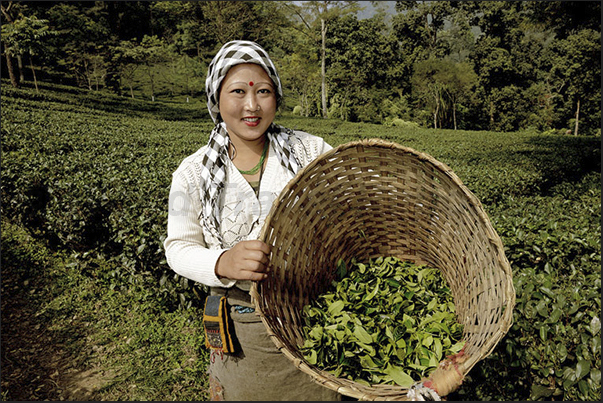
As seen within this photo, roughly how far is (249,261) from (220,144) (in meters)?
0.61

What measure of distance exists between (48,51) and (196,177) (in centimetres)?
2492

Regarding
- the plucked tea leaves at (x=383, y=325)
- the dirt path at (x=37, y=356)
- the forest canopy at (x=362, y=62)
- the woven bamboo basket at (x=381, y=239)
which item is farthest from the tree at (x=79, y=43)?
the plucked tea leaves at (x=383, y=325)

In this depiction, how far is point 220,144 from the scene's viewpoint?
64.1 inches

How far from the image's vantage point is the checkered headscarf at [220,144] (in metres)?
1.52

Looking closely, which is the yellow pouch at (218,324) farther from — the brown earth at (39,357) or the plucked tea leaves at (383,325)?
the brown earth at (39,357)

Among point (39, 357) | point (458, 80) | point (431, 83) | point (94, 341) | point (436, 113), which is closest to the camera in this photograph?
point (39, 357)

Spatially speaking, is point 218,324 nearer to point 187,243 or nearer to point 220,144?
point 187,243

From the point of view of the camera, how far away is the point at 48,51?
2102cm

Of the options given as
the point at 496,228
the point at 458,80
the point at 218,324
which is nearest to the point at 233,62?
the point at 218,324

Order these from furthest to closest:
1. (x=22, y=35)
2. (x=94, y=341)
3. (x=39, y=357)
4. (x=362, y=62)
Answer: (x=362, y=62) → (x=22, y=35) → (x=94, y=341) → (x=39, y=357)

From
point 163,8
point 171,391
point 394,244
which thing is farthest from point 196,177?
point 163,8

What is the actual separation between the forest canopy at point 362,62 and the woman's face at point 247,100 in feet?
88.5

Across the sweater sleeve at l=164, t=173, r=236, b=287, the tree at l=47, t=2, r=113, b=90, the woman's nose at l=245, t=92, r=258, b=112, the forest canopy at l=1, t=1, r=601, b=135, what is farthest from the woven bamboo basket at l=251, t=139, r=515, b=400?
the tree at l=47, t=2, r=113, b=90

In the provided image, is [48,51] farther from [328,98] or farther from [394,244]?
[394,244]
